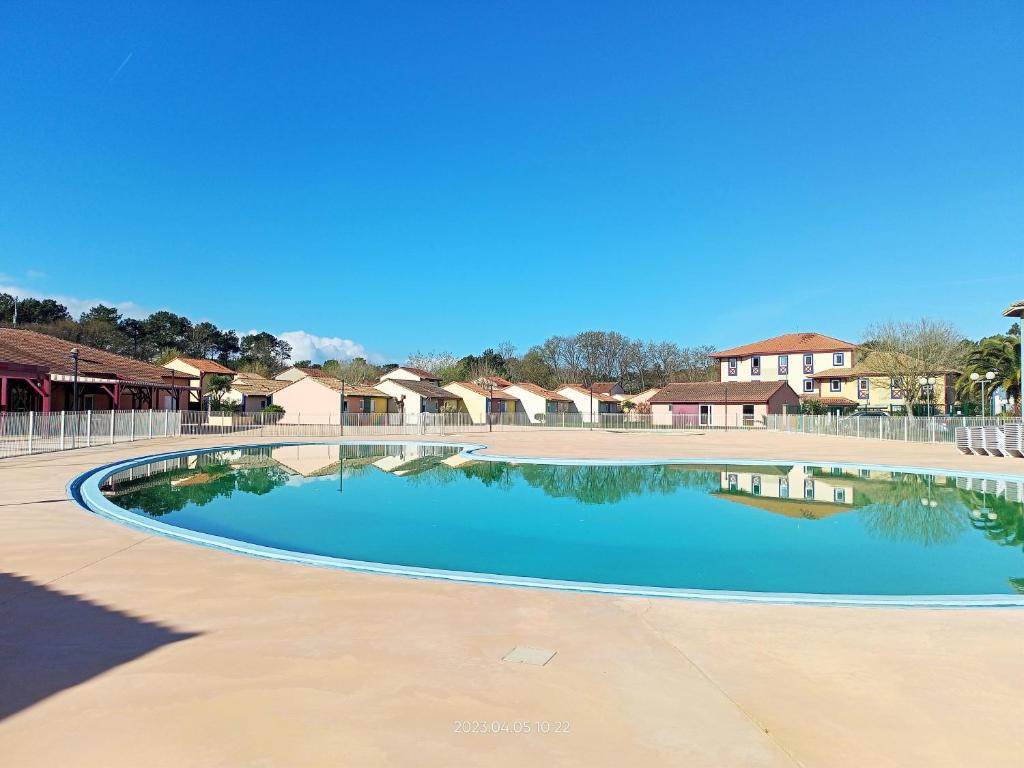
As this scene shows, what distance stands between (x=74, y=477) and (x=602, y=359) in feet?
239

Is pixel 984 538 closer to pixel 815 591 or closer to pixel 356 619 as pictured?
pixel 815 591

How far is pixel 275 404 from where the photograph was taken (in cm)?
4744

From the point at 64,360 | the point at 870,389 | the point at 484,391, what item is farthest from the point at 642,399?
the point at 64,360

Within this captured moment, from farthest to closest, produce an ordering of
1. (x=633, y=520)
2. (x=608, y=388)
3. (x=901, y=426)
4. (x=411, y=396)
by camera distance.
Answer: (x=608, y=388)
(x=411, y=396)
(x=901, y=426)
(x=633, y=520)

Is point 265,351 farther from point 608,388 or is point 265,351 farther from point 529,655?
point 529,655

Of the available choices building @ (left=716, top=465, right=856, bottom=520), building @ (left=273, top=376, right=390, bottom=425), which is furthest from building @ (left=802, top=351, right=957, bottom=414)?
building @ (left=273, top=376, right=390, bottom=425)

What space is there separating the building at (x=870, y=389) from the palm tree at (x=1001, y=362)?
3.37 metres

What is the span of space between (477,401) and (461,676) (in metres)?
55.2

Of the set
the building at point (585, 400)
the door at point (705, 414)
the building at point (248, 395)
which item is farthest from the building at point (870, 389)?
the building at point (248, 395)

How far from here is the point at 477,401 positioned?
194 ft

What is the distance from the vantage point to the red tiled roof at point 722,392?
170ft

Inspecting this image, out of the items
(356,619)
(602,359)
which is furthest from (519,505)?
(602,359)

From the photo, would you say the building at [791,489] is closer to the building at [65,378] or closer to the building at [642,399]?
the building at [65,378]

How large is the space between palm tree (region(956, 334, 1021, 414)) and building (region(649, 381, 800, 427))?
14538 millimetres
